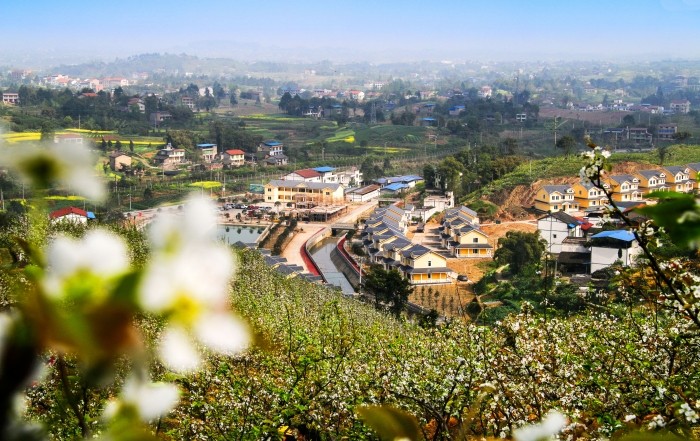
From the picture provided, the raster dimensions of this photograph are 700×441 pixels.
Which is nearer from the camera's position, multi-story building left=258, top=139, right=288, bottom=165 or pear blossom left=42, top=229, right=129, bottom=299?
pear blossom left=42, top=229, right=129, bottom=299

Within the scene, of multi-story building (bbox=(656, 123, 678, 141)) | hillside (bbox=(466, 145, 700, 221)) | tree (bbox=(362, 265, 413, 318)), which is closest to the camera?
tree (bbox=(362, 265, 413, 318))

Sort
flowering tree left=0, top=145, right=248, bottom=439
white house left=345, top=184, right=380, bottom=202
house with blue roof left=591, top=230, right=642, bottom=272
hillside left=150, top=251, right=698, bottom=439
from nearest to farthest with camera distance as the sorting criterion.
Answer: flowering tree left=0, top=145, right=248, bottom=439
hillside left=150, top=251, right=698, bottom=439
house with blue roof left=591, top=230, right=642, bottom=272
white house left=345, top=184, right=380, bottom=202

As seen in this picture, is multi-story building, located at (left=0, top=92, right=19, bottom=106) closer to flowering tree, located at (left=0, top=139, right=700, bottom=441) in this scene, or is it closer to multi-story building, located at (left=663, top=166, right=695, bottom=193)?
multi-story building, located at (left=663, top=166, right=695, bottom=193)

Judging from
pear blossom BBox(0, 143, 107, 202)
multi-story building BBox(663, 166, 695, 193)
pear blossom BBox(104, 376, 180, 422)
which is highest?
pear blossom BBox(0, 143, 107, 202)

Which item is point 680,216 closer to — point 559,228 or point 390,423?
point 390,423

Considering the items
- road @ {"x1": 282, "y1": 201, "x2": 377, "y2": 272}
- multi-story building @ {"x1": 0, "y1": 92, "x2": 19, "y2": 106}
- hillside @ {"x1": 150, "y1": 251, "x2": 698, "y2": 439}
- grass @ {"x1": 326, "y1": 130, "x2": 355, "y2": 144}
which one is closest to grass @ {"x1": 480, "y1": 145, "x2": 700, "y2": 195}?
road @ {"x1": 282, "y1": 201, "x2": 377, "y2": 272}

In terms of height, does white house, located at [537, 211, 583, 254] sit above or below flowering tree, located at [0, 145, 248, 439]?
below

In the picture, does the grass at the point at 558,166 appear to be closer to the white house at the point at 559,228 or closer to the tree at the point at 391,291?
the white house at the point at 559,228

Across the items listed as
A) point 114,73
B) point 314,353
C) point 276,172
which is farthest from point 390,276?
point 114,73
